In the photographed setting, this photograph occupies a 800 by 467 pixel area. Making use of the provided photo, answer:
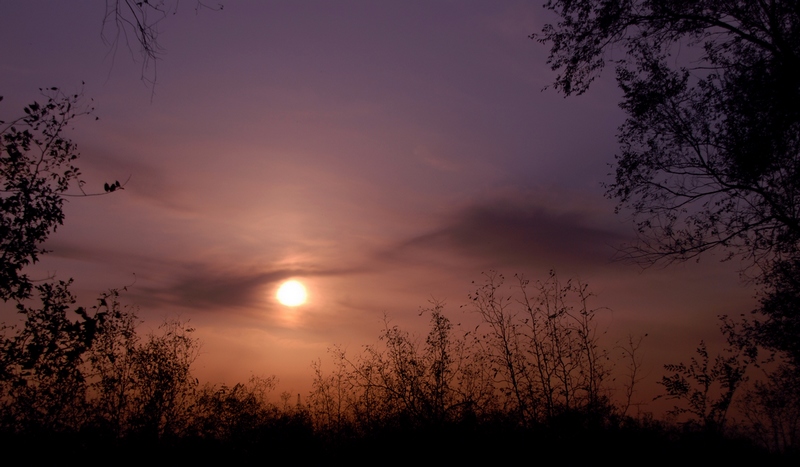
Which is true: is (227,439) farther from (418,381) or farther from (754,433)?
(754,433)

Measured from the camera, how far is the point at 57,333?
424 inches

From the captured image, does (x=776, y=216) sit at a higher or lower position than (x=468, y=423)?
higher

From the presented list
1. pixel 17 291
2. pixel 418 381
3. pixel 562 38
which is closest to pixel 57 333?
pixel 17 291

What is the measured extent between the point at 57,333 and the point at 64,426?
13.0 m

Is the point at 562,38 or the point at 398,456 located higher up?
the point at 562,38

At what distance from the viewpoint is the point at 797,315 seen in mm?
15305

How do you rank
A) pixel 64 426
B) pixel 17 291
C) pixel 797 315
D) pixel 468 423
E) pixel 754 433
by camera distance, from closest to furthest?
pixel 17 291, pixel 797 315, pixel 468 423, pixel 754 433, pixel 64 426

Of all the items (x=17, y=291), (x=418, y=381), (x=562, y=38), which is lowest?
(x=418, y=381)

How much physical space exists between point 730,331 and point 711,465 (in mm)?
6965

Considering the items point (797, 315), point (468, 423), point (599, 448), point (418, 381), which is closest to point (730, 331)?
point (797, 315)

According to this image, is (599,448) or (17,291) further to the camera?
(599,448)

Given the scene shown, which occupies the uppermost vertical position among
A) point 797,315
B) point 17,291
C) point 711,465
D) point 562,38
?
point 562,38

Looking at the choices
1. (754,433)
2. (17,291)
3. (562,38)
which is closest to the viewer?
(17,291)

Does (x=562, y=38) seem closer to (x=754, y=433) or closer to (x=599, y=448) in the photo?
(x=599, y=448)
